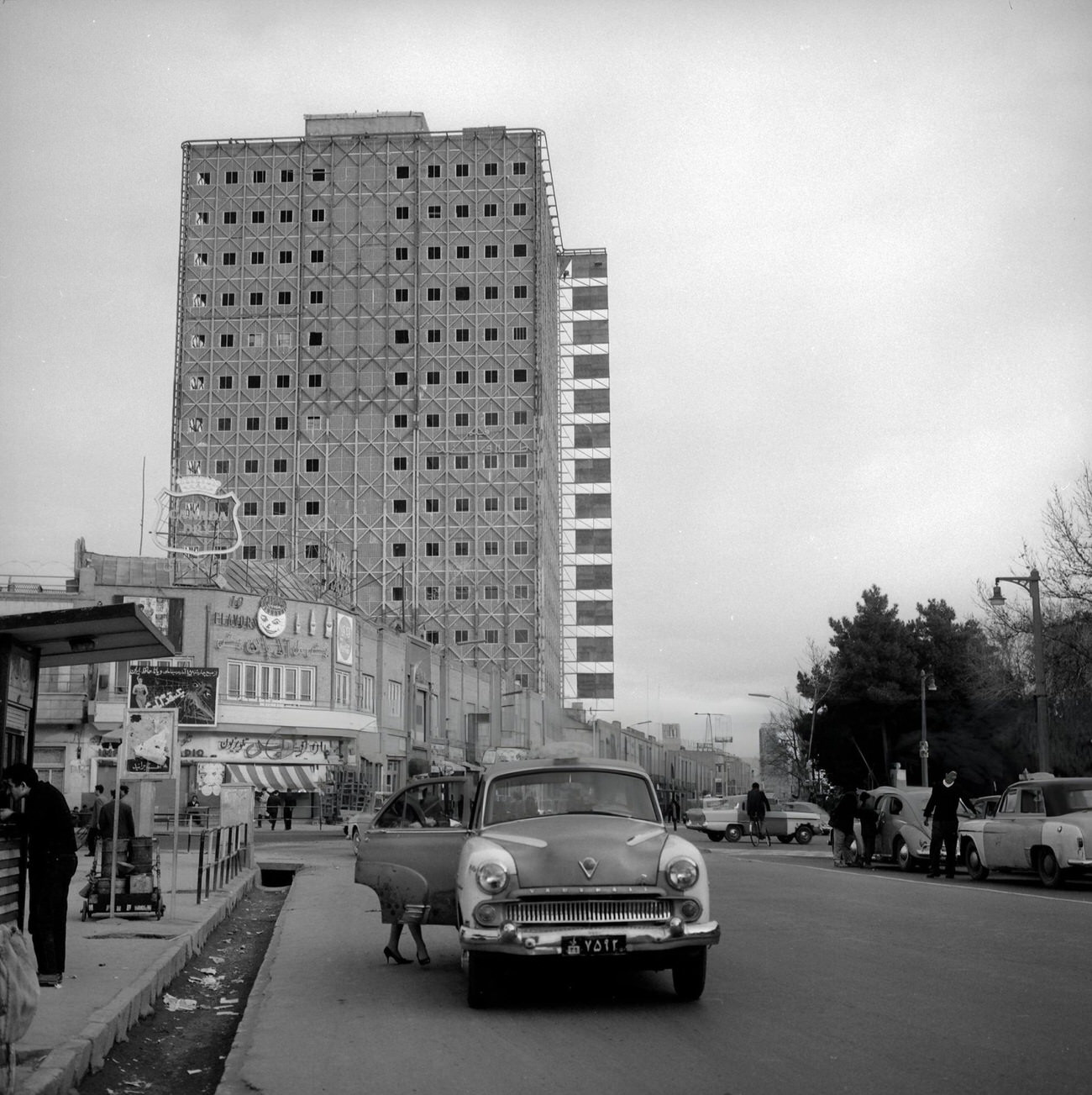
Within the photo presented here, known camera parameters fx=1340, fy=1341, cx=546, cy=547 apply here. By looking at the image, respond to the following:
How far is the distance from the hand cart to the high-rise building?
89.7 meters

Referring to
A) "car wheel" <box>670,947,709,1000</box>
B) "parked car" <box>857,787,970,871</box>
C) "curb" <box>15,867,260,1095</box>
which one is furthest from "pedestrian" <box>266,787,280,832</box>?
"car wheel" <box>670,947,709,1000</box>

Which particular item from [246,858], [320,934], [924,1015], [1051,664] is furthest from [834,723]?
[924,1015]

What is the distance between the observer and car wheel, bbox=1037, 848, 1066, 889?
19.8 m

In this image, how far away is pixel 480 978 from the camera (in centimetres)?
935

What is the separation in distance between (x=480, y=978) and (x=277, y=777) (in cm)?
4632

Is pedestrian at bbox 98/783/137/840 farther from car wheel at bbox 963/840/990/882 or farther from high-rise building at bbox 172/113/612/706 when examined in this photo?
high-rise building at bbox 172/113/612/706

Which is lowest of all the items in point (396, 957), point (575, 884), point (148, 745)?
point (396, 957)

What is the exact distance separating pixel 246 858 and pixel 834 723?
5084 centimetres

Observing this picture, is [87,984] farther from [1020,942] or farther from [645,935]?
[1020,942]

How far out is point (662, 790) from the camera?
11.5 metres

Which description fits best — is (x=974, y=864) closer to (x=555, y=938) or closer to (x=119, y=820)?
(x=119, y=820)

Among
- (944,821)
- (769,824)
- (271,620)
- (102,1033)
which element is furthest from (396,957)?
(271,620)

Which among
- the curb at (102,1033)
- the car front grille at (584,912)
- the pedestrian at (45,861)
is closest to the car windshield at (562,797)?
the car front grille at (584,912)

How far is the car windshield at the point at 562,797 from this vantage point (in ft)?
33.5
